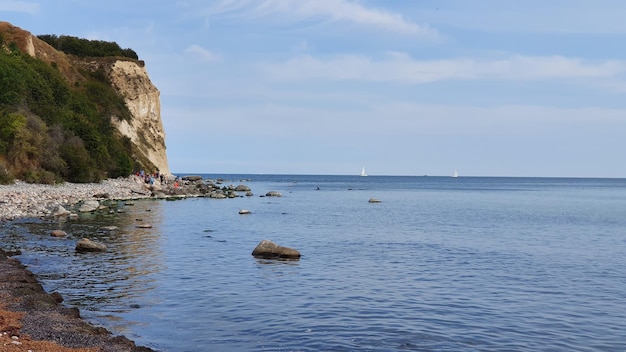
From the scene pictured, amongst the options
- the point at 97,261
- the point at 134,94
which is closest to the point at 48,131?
the point at 134,94

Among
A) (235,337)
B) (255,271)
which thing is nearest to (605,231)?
(255,271)

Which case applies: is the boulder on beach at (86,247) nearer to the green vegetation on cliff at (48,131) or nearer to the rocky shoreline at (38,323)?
the rocky shoreline at (38,323)

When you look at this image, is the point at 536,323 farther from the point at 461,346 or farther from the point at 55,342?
the point at 55,342

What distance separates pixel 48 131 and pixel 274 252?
47.8 m

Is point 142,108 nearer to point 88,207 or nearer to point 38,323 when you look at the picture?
point 88,207

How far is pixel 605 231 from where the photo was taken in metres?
42.0

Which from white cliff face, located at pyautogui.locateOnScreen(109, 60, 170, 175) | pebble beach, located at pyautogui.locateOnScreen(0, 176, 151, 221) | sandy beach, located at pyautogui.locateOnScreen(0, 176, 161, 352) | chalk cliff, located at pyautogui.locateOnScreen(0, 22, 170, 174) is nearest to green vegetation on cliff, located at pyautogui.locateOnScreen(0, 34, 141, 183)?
pebble beach, located at pyautogui.locateOnScreen(0, 176, 151, 221)

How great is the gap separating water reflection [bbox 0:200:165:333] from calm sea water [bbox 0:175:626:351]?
0.24ft

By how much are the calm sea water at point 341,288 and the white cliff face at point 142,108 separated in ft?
218

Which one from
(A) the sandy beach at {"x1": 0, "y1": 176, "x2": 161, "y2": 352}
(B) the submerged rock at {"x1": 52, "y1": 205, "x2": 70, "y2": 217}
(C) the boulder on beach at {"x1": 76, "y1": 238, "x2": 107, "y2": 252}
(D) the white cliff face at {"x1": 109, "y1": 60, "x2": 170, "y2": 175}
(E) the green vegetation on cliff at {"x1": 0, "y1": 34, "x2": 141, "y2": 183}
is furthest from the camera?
(D) the white cliff face at {"x1": 109, "y1": 60, "x2": 170, "y2": 175}

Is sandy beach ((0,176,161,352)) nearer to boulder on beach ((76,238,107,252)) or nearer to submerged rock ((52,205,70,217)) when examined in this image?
boulder on beach ((76,238,107,252))

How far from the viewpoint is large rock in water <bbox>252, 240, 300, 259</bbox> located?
2583 cm

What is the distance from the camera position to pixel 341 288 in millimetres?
19375

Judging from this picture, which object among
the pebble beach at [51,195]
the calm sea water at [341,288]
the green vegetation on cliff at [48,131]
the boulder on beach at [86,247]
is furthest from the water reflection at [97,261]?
the green vegetation on cliff at [48,131]
